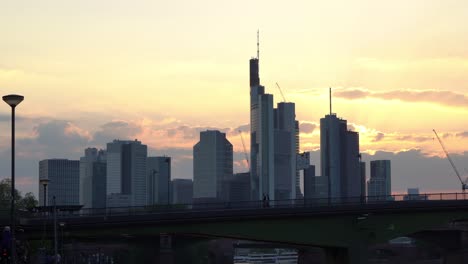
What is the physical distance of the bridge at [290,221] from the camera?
86438 mm

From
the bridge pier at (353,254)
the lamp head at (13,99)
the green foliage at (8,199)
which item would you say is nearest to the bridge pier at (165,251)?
the green foliage at (8,199)

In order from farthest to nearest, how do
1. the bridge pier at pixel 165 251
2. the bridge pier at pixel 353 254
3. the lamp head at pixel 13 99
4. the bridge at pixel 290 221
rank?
the bridge pier at pixel 165 251, the bridge pier at pixel 353 254, the bridge at pixel 290 221, the lamp head at pixel 13 99

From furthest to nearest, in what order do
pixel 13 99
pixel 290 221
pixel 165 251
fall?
pixel 165 251 < pixel 290 221 < pixel 13 99

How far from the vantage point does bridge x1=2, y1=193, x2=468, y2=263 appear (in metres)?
86.4

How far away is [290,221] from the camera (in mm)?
91125

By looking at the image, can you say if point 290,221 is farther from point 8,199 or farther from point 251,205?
point 8,199

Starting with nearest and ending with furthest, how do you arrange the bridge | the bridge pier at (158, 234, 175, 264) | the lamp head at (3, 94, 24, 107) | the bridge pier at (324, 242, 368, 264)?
the lamp head at (3, 94, 24, 107), the bridge, the bridge pier at (324, 242, 368, 264), the bridge pier at (158, 234, 175, 264)

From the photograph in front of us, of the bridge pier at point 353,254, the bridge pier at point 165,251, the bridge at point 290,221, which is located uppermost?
the bridge at point 290,221

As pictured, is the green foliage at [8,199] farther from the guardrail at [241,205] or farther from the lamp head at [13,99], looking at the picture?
the lamp head at [13,99]

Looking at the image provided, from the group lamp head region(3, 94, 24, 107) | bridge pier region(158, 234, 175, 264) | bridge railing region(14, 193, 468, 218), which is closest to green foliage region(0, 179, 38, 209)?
bridge pier region(158, 234, 175, 264)

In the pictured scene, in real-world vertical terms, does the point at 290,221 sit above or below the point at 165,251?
above

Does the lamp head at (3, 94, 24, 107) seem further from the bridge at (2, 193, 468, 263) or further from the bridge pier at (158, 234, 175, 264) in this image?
the bridge pier at (158, 234, 175, 264)

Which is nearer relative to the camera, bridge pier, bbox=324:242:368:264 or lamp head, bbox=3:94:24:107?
lamp head, bbox=3:94:24:107

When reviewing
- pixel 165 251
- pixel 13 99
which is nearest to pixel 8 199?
pixel 165 251
